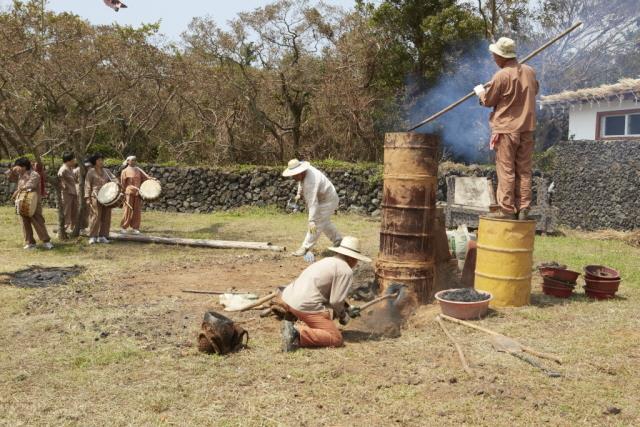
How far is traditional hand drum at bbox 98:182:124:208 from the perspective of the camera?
10898mm

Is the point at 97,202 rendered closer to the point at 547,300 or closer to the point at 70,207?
the point at 70,207

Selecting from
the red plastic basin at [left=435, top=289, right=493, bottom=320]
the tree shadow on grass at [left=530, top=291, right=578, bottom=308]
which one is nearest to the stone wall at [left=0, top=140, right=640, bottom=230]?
the tree shadow on grass at [left=530, top=291, right=578, bottom=308]

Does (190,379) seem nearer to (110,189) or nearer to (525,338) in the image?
(525,338)

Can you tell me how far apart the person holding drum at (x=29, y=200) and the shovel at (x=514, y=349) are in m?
8.31

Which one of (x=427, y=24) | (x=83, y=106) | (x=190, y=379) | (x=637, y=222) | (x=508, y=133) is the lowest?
(x=190, y=379)

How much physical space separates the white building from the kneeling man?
41.3 feet

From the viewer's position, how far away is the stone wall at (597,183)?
1338 centimetres

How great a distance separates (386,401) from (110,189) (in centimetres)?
839


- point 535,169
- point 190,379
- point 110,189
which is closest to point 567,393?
point 190,379

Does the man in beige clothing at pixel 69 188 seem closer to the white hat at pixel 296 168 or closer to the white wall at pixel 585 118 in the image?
the white hat at pixel 296 168

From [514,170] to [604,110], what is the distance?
11149 millimetres

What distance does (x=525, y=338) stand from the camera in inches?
213

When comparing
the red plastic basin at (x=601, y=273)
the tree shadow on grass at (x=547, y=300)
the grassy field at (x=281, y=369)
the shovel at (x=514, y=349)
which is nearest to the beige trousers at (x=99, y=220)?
the grassy field at (x=281, y=369)

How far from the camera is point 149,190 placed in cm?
1227
